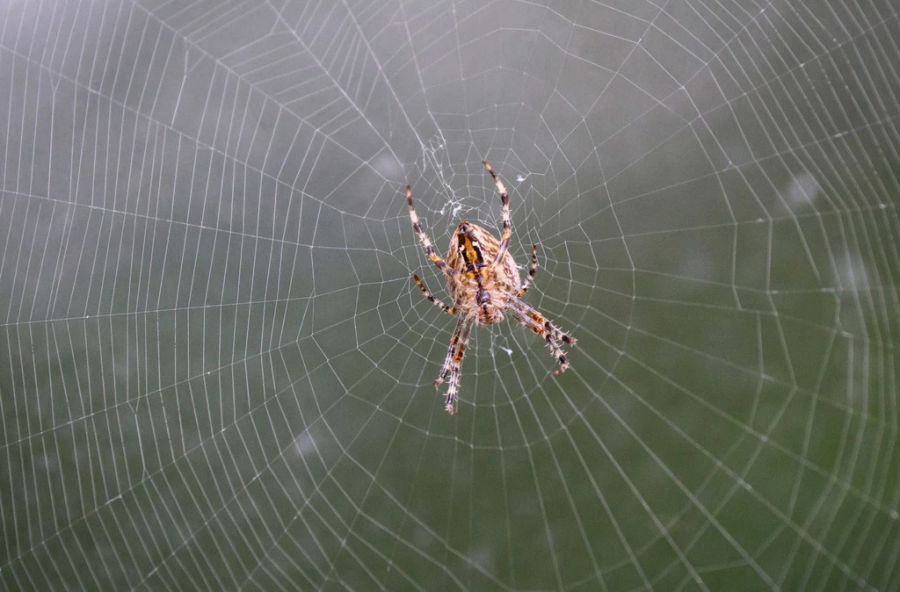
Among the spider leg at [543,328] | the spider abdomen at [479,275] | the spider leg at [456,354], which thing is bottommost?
the spider leg at [456,354]

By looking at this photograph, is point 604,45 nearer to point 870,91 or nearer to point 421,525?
point 870,91

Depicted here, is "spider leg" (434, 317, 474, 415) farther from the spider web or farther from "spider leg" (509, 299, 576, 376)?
the spider web

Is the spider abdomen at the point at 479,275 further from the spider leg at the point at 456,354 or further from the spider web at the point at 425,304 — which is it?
the spider web at the point at 425,304

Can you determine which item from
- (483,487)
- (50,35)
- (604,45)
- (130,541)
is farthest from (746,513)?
(50,35)

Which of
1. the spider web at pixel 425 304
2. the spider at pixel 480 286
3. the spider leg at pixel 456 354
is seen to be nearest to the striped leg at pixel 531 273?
the spider at pixel 480 286

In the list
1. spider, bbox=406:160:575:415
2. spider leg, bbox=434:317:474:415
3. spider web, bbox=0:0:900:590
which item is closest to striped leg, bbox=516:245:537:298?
spider, bbox=406:160:575:415
